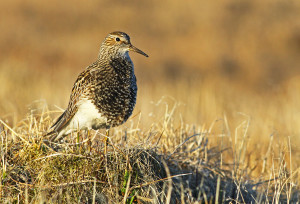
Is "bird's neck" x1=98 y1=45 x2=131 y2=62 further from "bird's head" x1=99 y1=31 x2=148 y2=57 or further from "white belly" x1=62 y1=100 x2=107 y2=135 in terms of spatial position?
"white belly" x1=62 y1=100 x2=107 y2=135

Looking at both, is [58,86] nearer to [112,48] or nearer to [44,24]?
[112,48]

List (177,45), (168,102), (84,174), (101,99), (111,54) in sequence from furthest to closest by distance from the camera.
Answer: (177,45), (168,102), (111,54), (101,99), (84,174)

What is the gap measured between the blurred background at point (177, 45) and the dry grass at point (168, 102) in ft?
0.15

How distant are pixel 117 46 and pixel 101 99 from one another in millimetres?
837

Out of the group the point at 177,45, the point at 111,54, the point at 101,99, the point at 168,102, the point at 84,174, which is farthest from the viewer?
the point at 177,45

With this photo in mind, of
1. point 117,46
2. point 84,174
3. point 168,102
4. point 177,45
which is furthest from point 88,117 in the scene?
point 177,45

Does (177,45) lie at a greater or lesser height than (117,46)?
greater

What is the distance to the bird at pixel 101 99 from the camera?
208 inches

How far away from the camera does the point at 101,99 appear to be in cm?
527

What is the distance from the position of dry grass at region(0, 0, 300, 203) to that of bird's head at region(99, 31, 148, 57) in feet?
2.35

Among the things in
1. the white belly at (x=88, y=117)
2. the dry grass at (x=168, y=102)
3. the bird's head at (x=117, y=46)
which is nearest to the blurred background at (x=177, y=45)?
the dry grass at (x=168, y=102)

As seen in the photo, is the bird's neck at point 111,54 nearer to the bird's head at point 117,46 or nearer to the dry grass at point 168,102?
the bird's head at point 117,46

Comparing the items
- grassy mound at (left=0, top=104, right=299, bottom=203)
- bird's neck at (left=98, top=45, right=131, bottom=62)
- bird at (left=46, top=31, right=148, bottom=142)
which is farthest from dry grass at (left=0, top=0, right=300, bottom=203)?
bird's neck at (left=98, top=45, right=131, bottom=62)

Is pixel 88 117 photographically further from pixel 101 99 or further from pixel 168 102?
pixel 168 102
